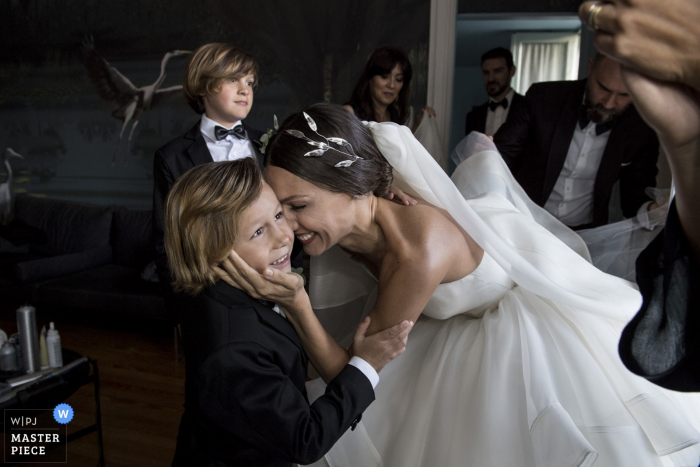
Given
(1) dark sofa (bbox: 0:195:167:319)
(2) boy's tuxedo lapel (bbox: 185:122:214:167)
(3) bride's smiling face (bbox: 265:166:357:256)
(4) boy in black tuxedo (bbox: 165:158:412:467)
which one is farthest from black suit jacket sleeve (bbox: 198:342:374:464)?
(1) dark sofa (bbox: 0:195:167:319)

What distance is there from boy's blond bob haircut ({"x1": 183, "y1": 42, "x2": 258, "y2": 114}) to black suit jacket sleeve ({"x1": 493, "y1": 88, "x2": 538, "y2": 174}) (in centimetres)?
150

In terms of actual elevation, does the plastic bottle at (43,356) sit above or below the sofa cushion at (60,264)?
above

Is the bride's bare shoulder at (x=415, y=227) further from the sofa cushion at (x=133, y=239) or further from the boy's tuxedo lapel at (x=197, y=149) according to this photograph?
the sofa cushion at (x=133, y=239)

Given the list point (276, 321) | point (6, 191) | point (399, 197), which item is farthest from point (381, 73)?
point (6, 191)

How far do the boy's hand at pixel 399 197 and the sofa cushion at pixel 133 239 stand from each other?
3.72m

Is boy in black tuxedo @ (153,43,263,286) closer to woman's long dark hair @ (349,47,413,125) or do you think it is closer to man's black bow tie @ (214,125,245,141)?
man's black bow tie @ (214,125,245,141)

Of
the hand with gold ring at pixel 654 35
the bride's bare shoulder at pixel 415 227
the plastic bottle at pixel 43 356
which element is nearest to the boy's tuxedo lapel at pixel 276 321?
the bride's bare shoulder at pixel 415 227

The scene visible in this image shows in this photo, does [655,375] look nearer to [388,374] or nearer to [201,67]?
[388,374]

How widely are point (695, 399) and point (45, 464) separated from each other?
280cm

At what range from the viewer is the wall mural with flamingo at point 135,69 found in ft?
15.6

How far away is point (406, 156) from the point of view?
1663 mm

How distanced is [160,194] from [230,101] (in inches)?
21.9

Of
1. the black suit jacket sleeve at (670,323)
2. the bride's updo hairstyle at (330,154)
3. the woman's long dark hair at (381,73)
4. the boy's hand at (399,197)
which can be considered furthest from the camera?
the woman's long dark hair at (381,73)

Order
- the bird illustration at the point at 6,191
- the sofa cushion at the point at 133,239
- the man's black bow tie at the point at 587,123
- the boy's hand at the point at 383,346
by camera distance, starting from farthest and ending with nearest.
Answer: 1. the bird illustration at the point at 6,191
2. the sofa cushion at the point at 133,239
3. the man's black bow tie at the point at 587,123
4. the boy's hand at the point at 383,346
